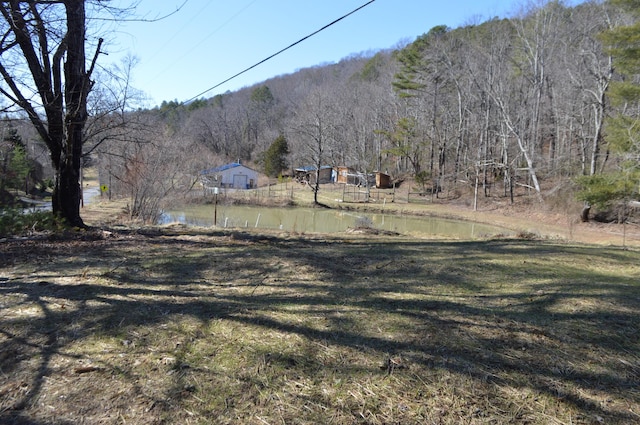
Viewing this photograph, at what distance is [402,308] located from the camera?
375cm

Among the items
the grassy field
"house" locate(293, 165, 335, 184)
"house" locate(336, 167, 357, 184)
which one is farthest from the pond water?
"house" locate(293, 165, 335, 184)

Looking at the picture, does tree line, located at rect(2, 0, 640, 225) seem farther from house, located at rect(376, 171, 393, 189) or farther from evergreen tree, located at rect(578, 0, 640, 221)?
house, located at rect(376, 171, 393, 189)

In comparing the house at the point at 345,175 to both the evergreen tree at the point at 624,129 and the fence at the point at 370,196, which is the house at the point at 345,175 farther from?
the evergreen tree at the point at 624,129

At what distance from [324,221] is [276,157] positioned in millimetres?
37155

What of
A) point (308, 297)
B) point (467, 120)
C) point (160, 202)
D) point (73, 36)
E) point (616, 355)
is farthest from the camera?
point (467, 120)

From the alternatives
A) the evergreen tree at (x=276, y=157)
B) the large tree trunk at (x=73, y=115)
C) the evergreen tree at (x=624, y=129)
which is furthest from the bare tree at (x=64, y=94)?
the evergreen tree at (x=276, y=157)

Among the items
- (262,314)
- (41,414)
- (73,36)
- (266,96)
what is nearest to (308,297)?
(262,314)

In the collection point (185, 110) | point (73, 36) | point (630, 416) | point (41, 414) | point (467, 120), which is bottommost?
point (41, 414)

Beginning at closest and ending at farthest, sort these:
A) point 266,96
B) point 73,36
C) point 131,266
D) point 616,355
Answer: point 616,355 → point 131,266 → point 73,36 → point 266,96

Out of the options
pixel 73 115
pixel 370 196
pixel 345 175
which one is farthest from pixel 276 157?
pixel 73 115

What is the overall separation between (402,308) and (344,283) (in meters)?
1.01

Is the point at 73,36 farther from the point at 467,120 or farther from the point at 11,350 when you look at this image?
the point at 467,120

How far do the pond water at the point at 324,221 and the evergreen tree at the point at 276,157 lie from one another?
2905cm

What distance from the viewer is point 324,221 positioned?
27.6 metres
